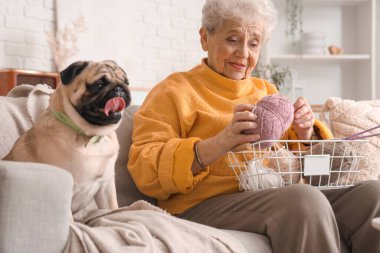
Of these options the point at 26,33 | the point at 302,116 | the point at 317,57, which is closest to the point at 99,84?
the point at 302,116

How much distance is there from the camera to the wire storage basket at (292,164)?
1615 millimetres

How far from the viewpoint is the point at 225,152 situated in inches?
64.9

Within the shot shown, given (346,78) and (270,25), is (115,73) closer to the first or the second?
(270,25)

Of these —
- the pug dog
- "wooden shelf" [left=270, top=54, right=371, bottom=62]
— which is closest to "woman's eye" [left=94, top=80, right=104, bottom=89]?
the pug dog

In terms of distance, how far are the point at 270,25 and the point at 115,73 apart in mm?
745

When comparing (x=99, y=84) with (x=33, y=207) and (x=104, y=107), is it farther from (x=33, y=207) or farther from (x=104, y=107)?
(x=33, y=207)

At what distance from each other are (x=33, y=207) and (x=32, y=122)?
0.56m

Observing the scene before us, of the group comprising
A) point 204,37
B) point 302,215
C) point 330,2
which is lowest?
point 302,215

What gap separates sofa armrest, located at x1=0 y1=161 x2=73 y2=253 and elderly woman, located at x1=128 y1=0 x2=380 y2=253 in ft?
1.75

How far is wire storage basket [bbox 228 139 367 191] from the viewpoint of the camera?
1.62 m

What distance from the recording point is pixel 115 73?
1431 millimetres

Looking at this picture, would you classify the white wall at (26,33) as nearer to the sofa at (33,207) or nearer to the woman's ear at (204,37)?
the woman's ear at (204,37)

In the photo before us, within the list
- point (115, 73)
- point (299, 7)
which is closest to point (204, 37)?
point (115, 73)

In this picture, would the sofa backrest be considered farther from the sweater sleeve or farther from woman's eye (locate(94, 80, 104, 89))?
woman's eye (locate(94, 80, 104, 89))
